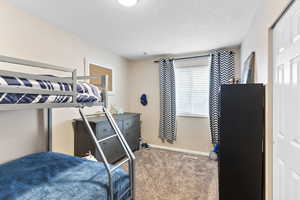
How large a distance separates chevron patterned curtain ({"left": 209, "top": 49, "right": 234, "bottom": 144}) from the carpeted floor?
0.74 m

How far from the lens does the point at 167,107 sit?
3.61 m

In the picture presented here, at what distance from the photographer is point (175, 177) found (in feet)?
7.67

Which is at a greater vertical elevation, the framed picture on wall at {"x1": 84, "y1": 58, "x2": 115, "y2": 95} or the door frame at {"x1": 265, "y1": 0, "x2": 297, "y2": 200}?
the framed picture on wall at {"x1": 84, "y1": 58, "x2": 115, "y2": 95}

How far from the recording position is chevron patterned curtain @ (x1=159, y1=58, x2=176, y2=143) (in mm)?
3551

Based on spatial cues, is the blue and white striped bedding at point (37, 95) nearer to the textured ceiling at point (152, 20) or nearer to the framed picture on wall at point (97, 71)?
the textured ceiling at point (152, 20)

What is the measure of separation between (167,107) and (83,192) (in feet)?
8.99

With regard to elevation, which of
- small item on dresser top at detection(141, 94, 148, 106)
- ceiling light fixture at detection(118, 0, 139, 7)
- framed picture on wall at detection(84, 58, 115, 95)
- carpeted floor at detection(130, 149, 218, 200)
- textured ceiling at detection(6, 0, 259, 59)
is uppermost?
textured ceiling at detection(6, 0, 259, 59)

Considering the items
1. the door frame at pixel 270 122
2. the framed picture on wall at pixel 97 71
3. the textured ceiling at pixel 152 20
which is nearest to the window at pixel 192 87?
the textured ceiling at pixel 152 20

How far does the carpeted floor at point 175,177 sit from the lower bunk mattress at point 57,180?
0.83 metres

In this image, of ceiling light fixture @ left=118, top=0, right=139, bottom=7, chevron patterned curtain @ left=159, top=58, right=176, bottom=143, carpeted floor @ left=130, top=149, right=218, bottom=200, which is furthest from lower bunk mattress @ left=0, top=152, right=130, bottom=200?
chevron patterned curtain @ left=159, top=58, right=176, bottom=143

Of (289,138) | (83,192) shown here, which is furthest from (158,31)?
(83,192)

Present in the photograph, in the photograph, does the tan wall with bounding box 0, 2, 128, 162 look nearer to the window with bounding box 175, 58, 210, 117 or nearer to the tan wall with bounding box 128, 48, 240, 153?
the tan wall with bounding box 128, 48, 240, 153

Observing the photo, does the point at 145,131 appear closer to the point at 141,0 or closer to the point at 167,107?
the point at 167,107

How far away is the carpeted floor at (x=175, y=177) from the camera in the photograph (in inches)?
76.1
